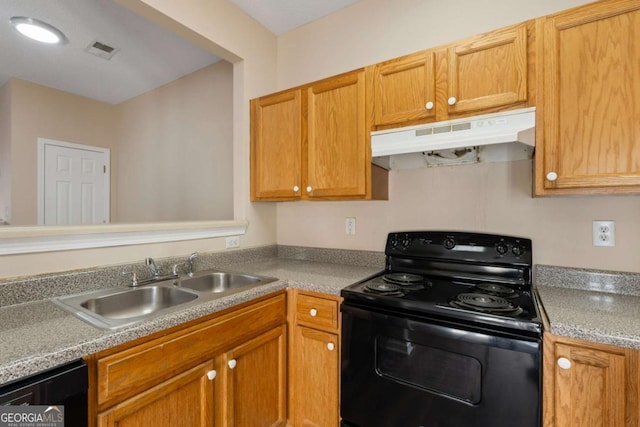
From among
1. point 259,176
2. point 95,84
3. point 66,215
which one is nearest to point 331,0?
point 259,176

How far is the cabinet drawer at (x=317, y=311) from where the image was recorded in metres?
1.52

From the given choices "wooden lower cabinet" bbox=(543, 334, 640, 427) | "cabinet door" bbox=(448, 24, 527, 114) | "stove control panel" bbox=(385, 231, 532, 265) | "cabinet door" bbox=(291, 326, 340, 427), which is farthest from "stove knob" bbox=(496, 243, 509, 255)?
"cabinet door" bbox=(291, 326, 340, 427)

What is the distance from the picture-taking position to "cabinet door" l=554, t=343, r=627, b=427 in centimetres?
97

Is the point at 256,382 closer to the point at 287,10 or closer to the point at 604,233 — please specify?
the point at 604,233

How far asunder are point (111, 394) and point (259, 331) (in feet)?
2.10

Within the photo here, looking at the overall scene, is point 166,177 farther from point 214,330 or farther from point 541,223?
point 541,223

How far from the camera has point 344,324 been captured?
1.45 metres

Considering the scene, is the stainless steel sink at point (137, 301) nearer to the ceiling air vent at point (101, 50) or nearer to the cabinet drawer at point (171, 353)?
the cabinet drawer at point (171, 353)

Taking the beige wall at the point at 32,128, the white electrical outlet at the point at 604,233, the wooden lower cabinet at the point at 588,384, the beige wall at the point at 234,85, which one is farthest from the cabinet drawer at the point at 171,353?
the beige wall at the point at 32,128

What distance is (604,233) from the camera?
4.68 ft

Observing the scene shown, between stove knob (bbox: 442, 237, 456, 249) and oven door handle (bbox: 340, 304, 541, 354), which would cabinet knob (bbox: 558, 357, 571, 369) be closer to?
oven door handle (bbox: 340, 304, 541, 354)

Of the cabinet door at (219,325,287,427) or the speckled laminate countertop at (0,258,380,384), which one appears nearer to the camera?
the speckled laminate countertop at (0,258,380,384)

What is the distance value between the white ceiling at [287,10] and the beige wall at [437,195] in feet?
0.21

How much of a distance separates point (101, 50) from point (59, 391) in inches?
111
